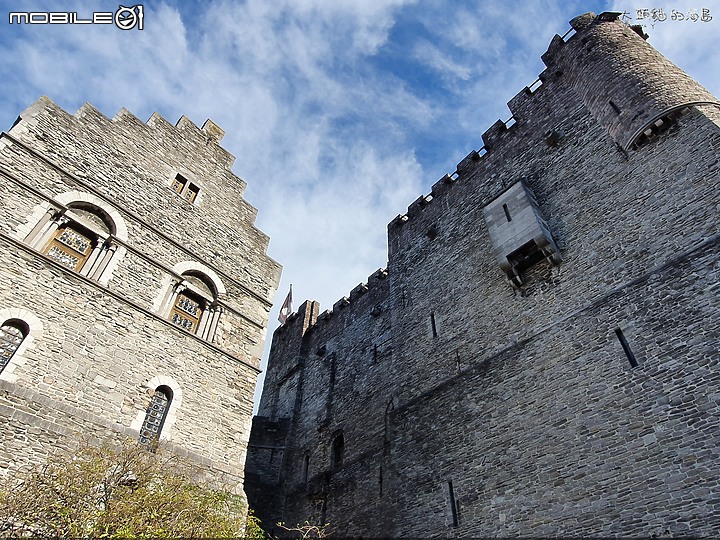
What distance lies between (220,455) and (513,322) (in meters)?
6.54

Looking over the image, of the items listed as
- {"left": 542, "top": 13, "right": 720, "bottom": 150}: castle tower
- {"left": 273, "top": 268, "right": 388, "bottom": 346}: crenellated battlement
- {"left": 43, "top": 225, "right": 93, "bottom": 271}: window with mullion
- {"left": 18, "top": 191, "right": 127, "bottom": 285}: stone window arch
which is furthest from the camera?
{"left": 273, "top": 268, "right": 388, "bottom": 346}: crenellated battlement

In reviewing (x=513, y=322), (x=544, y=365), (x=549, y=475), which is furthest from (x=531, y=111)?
(x=549, y=475)

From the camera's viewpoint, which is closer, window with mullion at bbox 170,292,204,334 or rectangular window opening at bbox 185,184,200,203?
window with mullion at bbox 170,292,204,334

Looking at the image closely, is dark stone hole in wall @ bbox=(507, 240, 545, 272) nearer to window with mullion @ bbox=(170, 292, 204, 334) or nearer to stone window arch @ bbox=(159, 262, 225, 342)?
stone window arch @ bbox=(159, 262, 225, 342)

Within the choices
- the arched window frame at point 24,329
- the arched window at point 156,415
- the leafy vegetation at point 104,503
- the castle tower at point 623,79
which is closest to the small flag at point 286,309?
the arched window at point 156,415

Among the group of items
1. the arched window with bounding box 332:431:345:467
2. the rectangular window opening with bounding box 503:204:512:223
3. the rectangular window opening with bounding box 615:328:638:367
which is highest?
the rectangular window opening with bounding box 503:204:512:223

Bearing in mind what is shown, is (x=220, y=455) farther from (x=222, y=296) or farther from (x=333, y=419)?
(x=333, y=419)

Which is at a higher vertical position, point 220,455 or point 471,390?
point 471,390

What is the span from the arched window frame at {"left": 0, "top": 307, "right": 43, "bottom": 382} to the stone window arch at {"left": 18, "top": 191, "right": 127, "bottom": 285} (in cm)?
122

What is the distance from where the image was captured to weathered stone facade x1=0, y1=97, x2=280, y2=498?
743 centimetres

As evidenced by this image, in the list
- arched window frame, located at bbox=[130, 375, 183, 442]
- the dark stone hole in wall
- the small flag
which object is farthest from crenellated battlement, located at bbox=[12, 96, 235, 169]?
the small flag

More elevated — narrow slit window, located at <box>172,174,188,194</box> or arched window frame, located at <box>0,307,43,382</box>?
narrow slit window, located at <box>172,174,188,194</box>

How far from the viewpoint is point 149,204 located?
34.7 ft

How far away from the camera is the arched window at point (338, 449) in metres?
14.9
